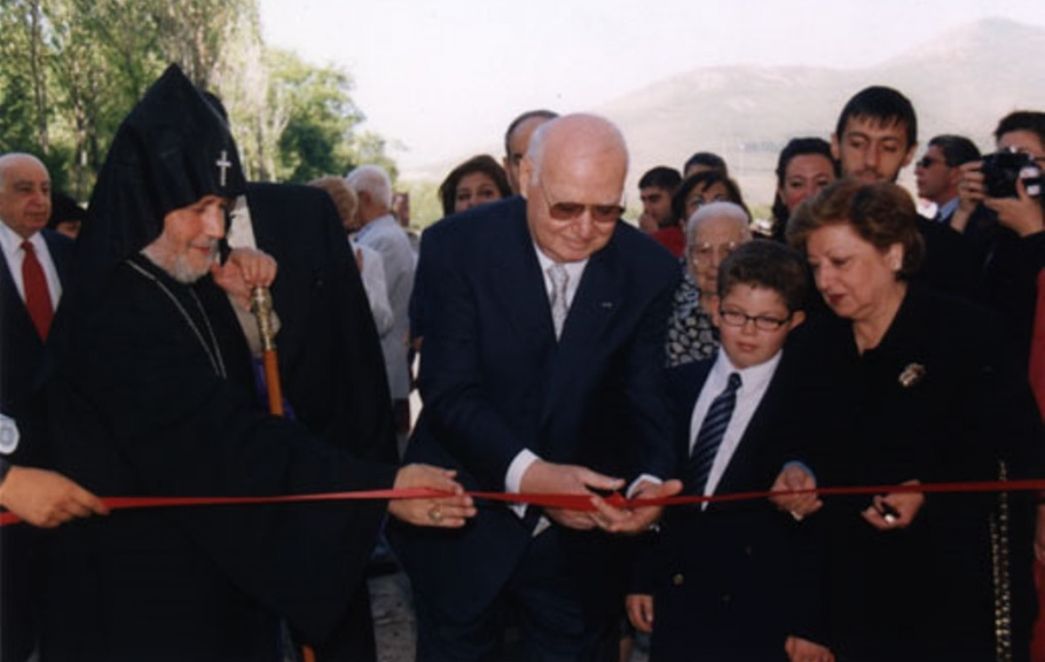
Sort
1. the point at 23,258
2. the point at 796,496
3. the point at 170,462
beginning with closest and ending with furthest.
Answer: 1. the point at 170,462
2. the point at 796,496
3. the point at 23,258

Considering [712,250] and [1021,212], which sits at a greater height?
[1021,212]

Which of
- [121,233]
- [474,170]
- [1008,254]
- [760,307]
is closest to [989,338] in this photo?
[760,307]

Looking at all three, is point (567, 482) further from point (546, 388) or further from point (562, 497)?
point (546, 388)

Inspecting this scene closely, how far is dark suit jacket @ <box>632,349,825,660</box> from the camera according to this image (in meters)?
3.54

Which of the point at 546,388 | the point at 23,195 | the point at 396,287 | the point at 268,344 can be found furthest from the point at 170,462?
the point at 396,287

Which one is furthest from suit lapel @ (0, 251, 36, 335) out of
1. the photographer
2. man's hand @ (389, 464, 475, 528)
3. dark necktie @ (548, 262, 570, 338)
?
the photographer

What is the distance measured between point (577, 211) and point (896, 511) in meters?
1.35

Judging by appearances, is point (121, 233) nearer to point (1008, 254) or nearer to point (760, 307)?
point (760, 307)

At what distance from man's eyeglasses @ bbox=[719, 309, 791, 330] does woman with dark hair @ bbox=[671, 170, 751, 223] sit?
2.71 m

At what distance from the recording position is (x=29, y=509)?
309 cm

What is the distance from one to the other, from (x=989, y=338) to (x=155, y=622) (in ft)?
8.86

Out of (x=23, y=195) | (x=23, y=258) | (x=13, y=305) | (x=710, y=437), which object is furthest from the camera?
(x=23, y=195)

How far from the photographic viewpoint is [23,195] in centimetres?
709

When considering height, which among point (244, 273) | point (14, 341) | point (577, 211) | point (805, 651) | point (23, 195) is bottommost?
point (805, 651)
